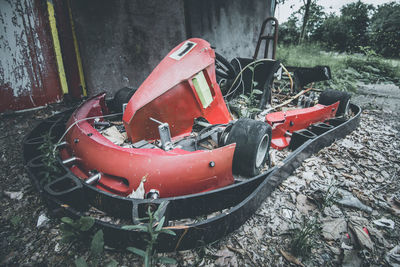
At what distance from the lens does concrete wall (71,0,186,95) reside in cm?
334

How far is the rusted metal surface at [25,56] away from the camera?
2.94 m

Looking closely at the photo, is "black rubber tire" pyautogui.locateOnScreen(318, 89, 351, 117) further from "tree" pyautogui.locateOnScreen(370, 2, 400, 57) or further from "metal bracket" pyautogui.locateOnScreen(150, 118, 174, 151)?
"tree" pyautogui.locateOnScreen(370, 2, 400, 57)

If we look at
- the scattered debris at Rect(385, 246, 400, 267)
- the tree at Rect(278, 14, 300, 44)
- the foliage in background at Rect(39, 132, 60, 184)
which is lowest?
the scattered debris at Rect(385, 246, 400, 267)

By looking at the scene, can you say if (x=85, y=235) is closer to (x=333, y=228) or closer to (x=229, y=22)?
(x=333, y=228)

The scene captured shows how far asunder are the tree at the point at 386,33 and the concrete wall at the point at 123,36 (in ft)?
39.5

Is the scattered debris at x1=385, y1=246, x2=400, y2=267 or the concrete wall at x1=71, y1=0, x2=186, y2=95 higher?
the concrete wall at x1=71, y1=0, x2=186, y2=95

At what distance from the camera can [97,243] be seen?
4.09 ft

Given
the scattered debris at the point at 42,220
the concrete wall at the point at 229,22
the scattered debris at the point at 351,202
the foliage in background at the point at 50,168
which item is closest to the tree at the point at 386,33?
the concrete wall at the point at 229,22

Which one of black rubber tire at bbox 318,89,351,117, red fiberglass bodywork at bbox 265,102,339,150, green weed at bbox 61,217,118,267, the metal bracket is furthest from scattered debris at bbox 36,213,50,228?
black rubber tire at bbox 318,89,351,117

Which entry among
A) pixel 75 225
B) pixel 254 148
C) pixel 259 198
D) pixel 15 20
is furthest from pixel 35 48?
pixel 259 198

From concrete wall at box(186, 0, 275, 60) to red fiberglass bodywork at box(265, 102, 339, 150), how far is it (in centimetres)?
302

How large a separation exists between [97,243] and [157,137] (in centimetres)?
101

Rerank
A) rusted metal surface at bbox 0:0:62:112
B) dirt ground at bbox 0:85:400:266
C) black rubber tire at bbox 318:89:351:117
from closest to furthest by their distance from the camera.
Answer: dirt ground at bbox 0:85:400:266 < rusted metal surface at bbox 0:0:62:112 < black rubber tire at bbox 318:89:351:117

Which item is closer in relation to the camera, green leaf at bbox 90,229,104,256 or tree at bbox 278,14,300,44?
green leaf at bbox 90,229,104,256
